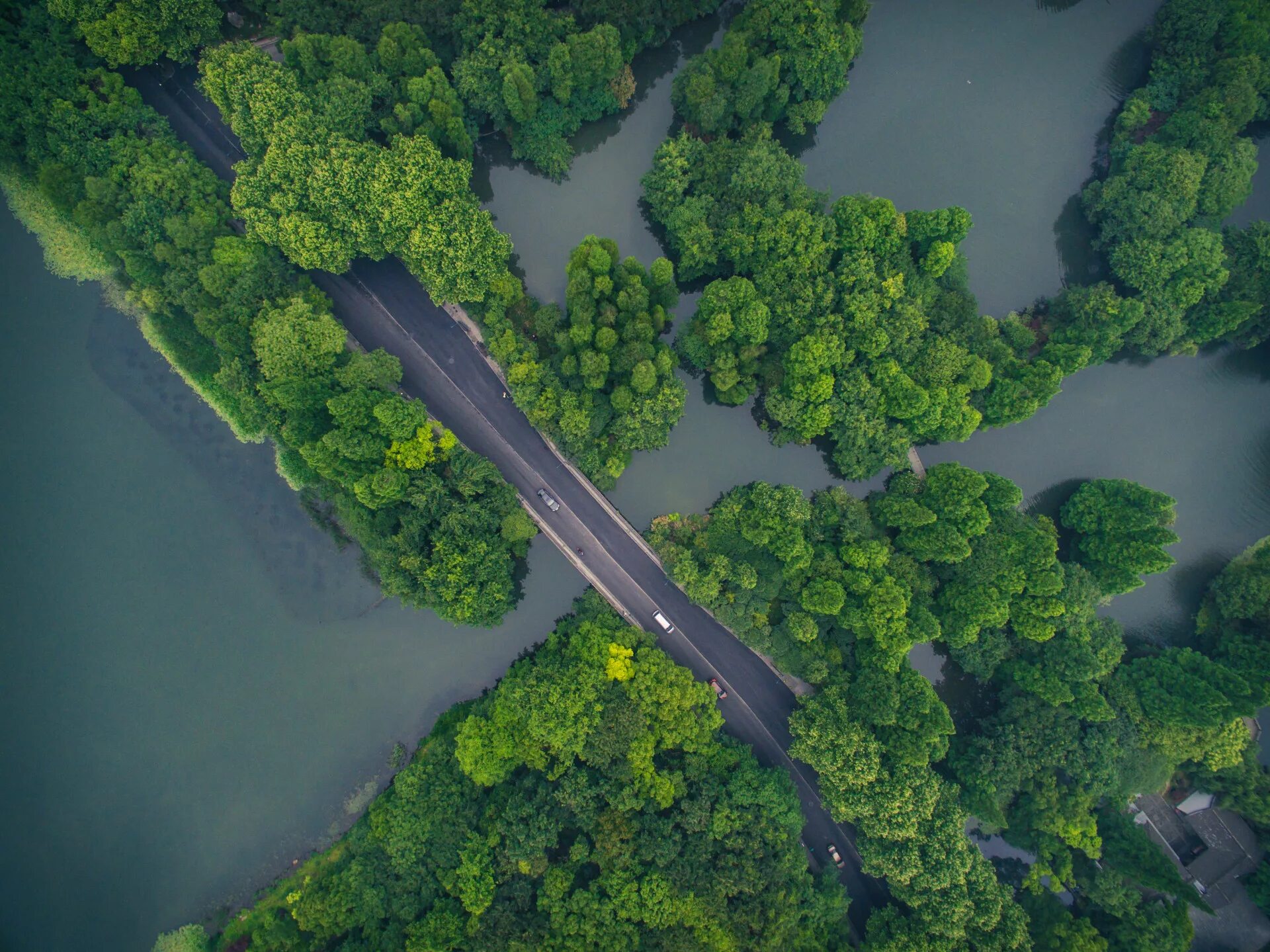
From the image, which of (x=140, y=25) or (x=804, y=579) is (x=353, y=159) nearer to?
(x=140, y=25)

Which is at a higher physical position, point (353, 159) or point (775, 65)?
point (353, 159)

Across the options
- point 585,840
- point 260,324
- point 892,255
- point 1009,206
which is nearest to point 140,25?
point 260,324

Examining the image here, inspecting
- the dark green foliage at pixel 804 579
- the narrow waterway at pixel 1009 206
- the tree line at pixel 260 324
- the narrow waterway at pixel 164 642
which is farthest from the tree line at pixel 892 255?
the narrow waterway at pixel 164 642

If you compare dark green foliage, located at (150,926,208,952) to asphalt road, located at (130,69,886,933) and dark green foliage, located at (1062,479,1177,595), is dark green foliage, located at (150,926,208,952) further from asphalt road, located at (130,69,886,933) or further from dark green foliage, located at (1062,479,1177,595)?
dark green foliage, located at (1062,479,1177,595)

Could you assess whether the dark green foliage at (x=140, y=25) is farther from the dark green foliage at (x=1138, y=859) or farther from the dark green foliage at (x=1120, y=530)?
the dark green foliage at (x=1138, y=859)

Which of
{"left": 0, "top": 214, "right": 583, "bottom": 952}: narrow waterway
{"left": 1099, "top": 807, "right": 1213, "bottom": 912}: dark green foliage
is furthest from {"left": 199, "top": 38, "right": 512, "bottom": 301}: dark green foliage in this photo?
{"left": 1099, "top": 807, "right": 1213, "bottom": 912}: dark green foliage

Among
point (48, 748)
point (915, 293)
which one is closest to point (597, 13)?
point (915, 293)

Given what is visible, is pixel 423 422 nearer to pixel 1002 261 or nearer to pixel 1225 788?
pixel 1002 261
